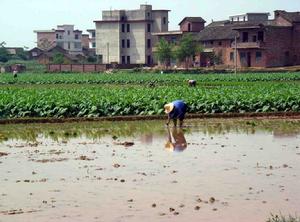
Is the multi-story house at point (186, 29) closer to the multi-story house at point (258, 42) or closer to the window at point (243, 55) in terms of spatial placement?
the multi-story house at point (258, 42)

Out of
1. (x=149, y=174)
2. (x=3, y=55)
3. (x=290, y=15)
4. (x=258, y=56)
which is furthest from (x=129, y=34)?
(x=149, y=174)

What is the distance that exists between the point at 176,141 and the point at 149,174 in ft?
19.6

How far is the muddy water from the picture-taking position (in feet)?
38.1

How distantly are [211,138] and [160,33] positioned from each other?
7421 cm

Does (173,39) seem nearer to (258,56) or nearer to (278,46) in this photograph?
(258,56)

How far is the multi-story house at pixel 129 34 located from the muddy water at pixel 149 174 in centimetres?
7612

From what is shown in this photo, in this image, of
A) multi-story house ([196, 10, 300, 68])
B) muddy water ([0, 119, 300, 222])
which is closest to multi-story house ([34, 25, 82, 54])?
multi-story house ([196, 10, 300, 68])

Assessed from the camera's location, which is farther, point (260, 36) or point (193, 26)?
point (193, 26)

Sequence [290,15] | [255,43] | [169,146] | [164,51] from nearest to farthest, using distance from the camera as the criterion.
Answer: [169,146], [255,43], [290,15], [164,51]

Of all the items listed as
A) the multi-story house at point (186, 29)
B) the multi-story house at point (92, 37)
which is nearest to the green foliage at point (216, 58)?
the multi-story house at point (186, 29)

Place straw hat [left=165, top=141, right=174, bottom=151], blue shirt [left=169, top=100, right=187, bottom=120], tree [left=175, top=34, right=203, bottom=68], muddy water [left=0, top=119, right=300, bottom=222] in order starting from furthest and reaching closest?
tree [left=175, top=34, right=203, bottom=68], blue shirt [left=169, top=100, right=187, bottom=120], straw hat [left=165, top=141, right=174, bottom=151], muddy water [left=0, top=119, right=300, bottom=222]

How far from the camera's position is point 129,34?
99938 mm

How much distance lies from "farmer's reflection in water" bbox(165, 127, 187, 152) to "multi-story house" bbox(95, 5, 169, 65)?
75652mm

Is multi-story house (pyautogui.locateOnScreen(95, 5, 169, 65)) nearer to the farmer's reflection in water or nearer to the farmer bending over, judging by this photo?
the farmer bending over
